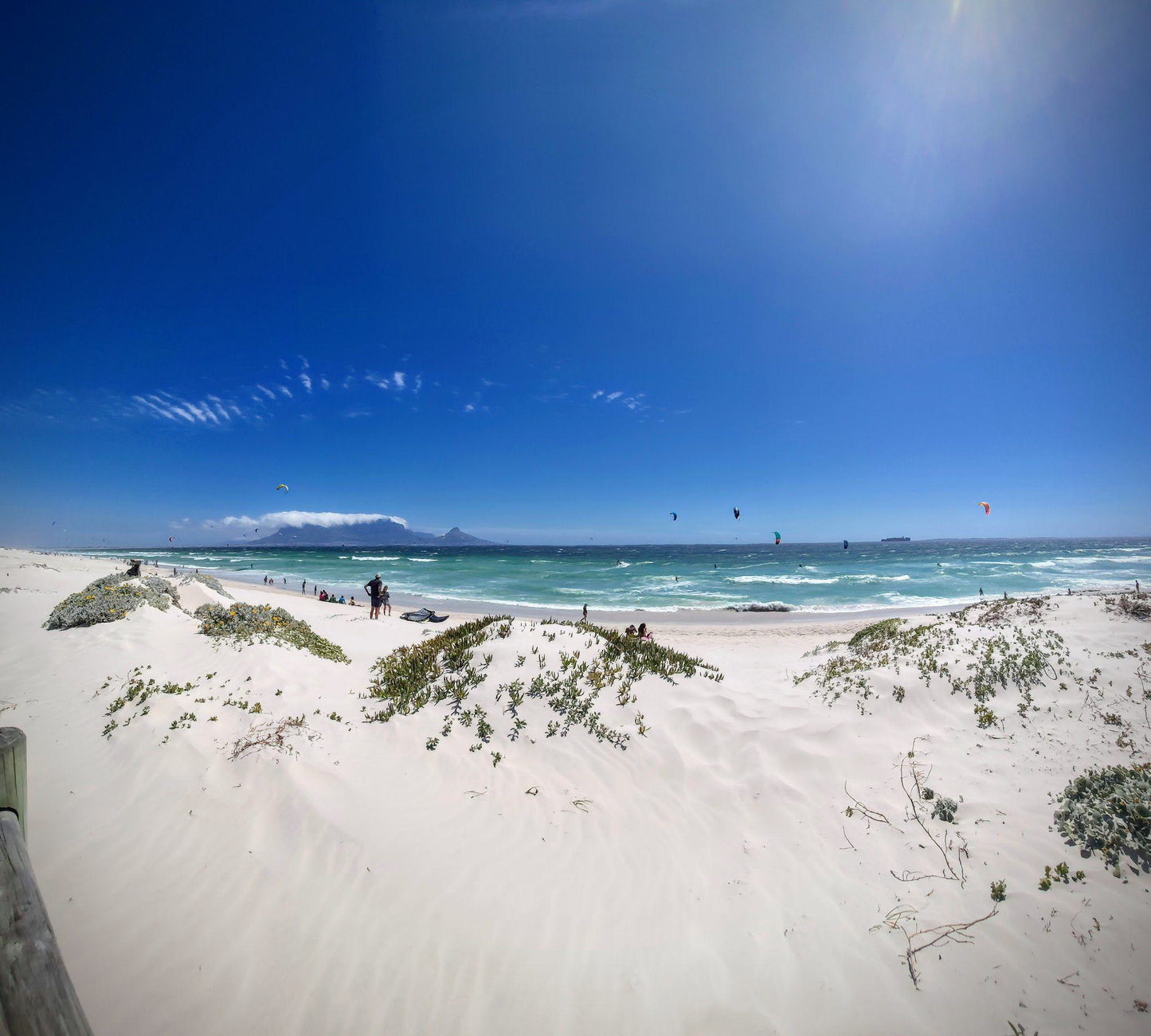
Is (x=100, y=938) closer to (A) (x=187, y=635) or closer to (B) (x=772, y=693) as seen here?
(A) (x=187, y=635)

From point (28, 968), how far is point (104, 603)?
1420 centimetres

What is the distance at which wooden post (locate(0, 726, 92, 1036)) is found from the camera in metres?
1.39

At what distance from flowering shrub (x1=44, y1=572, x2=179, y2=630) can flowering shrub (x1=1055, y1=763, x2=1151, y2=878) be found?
17.7 metres

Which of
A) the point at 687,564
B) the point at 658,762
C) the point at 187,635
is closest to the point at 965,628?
the point at 658,762

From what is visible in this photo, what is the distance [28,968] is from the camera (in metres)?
1.49

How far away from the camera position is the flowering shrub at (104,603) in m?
10.9

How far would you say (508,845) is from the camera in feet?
16.2

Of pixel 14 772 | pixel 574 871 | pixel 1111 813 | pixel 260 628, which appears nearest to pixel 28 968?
pixel 14 772

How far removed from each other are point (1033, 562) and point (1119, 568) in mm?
13564

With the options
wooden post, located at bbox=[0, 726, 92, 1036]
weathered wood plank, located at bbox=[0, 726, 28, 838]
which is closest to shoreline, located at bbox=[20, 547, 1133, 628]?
weathered wood plank, located at bbox=[0, 726, 28, 838]

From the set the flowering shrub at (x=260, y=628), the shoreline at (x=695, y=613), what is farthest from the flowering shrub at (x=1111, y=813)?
the shoreline at (x=695, y=613)

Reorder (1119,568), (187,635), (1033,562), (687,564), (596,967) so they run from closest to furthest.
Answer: (596,967) → (187,635) → (1119,568) → (1033,562) → (687,564)

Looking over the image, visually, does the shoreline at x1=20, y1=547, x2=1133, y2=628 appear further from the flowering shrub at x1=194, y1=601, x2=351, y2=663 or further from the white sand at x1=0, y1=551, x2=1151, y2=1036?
the white sand at x1=0, y1=551, x2=1151, y2=1036

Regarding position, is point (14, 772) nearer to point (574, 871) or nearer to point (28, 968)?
point (28, 968)
